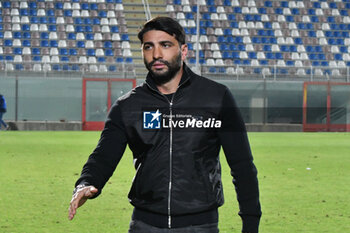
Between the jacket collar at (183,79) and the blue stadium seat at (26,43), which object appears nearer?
the jacket collar at (183,79)

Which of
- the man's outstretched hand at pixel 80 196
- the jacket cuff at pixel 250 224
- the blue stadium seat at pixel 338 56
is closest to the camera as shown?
the man's outstretched hand at pixel 80 196

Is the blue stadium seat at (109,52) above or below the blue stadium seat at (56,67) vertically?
above

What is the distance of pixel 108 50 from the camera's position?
1352 inches

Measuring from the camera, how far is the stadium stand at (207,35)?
33.4 m

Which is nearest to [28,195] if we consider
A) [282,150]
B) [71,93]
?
[282,150]

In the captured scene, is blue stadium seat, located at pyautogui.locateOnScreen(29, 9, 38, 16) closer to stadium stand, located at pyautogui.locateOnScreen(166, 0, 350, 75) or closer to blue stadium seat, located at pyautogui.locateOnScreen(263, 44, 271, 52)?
stadium stand, located at pyautogui.locateOnScreen(166, 0, 350, 75)

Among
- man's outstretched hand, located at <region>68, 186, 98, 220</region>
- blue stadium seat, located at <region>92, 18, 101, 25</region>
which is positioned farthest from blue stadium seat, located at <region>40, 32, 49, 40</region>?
man's outstretched hand, located at <region>68, 186, 98, 220</region>

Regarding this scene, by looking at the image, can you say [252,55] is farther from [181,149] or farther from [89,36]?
[181,149]

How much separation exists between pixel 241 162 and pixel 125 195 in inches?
257

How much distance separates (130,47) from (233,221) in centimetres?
2899

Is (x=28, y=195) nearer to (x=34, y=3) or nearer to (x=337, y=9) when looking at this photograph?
(x=34, y=3)

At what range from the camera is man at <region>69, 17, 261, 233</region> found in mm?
2973

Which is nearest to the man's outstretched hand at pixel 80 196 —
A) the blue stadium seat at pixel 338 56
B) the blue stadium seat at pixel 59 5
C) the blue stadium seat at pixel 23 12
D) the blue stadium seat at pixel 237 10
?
the blue stadium seat at pixel 23 12

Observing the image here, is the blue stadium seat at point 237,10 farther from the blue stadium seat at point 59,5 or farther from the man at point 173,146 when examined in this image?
→ the man at point 173,146
